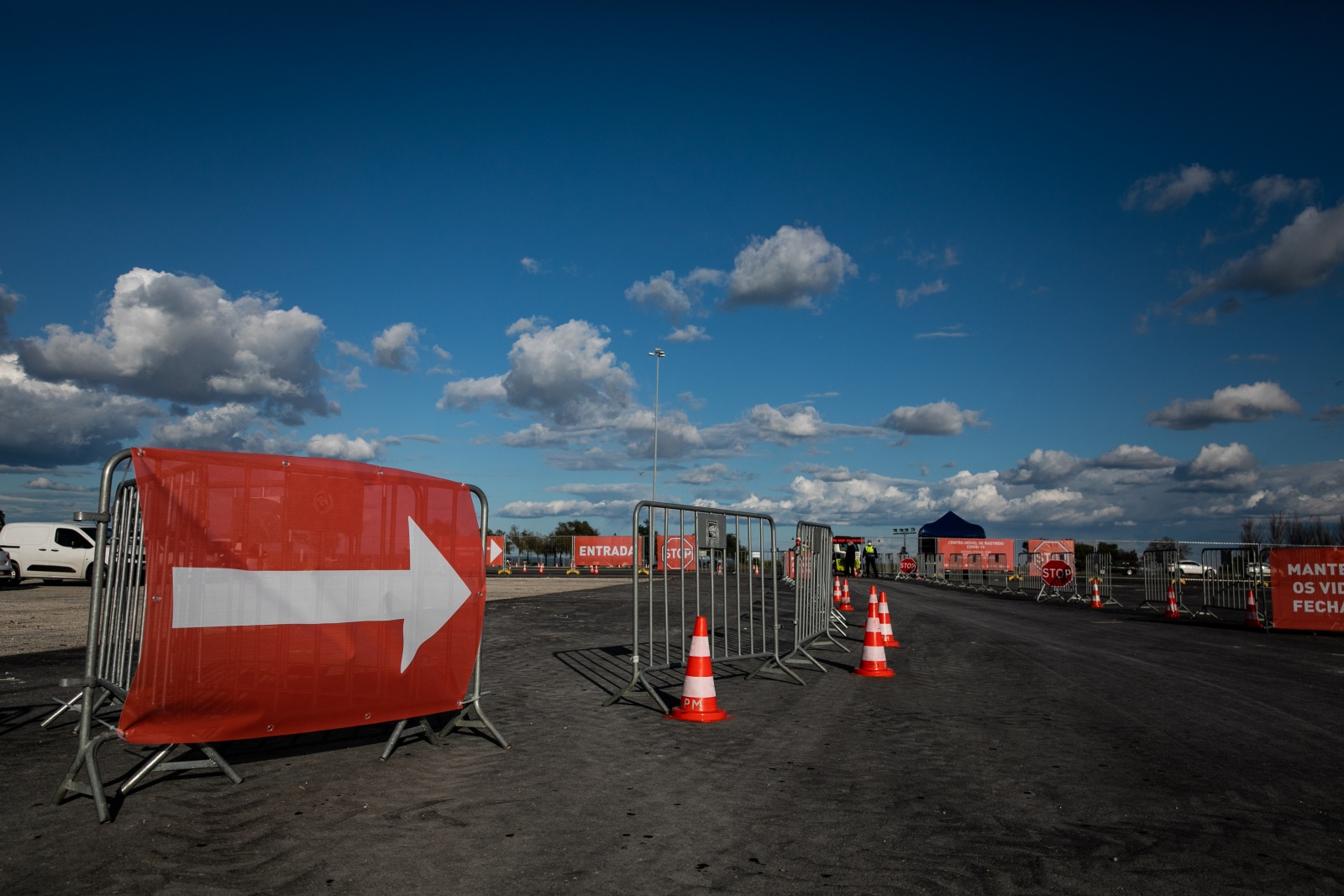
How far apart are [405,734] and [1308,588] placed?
61.4ft

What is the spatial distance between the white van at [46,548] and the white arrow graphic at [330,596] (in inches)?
909

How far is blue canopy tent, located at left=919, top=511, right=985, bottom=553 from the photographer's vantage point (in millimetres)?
52281

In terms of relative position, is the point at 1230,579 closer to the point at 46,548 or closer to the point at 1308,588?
the point at 1308,588

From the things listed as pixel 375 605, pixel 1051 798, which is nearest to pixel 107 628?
pixel 375 605

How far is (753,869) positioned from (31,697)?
25.0 feet

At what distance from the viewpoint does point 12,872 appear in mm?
3672

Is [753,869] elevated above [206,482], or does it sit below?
below

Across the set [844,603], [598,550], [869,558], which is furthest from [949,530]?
[844,603]

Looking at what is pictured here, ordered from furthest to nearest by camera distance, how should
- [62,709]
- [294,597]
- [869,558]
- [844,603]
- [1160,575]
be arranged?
1. [869,558]
2. [1160,575]
3. [844,603]
4. [62,709]
5. [294,597]

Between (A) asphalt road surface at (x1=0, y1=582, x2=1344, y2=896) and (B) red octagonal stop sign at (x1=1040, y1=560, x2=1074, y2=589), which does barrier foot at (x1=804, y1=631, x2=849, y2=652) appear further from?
(B) red octagonal stop sign at (x1=1040, y1=560, x2=1074, y2=589)

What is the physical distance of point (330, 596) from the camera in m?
5.34

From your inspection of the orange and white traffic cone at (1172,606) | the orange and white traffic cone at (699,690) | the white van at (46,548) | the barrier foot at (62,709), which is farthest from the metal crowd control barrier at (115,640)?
the white van at (46,548)

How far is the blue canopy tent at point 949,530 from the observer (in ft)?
172

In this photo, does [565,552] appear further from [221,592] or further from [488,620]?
[221,592]
